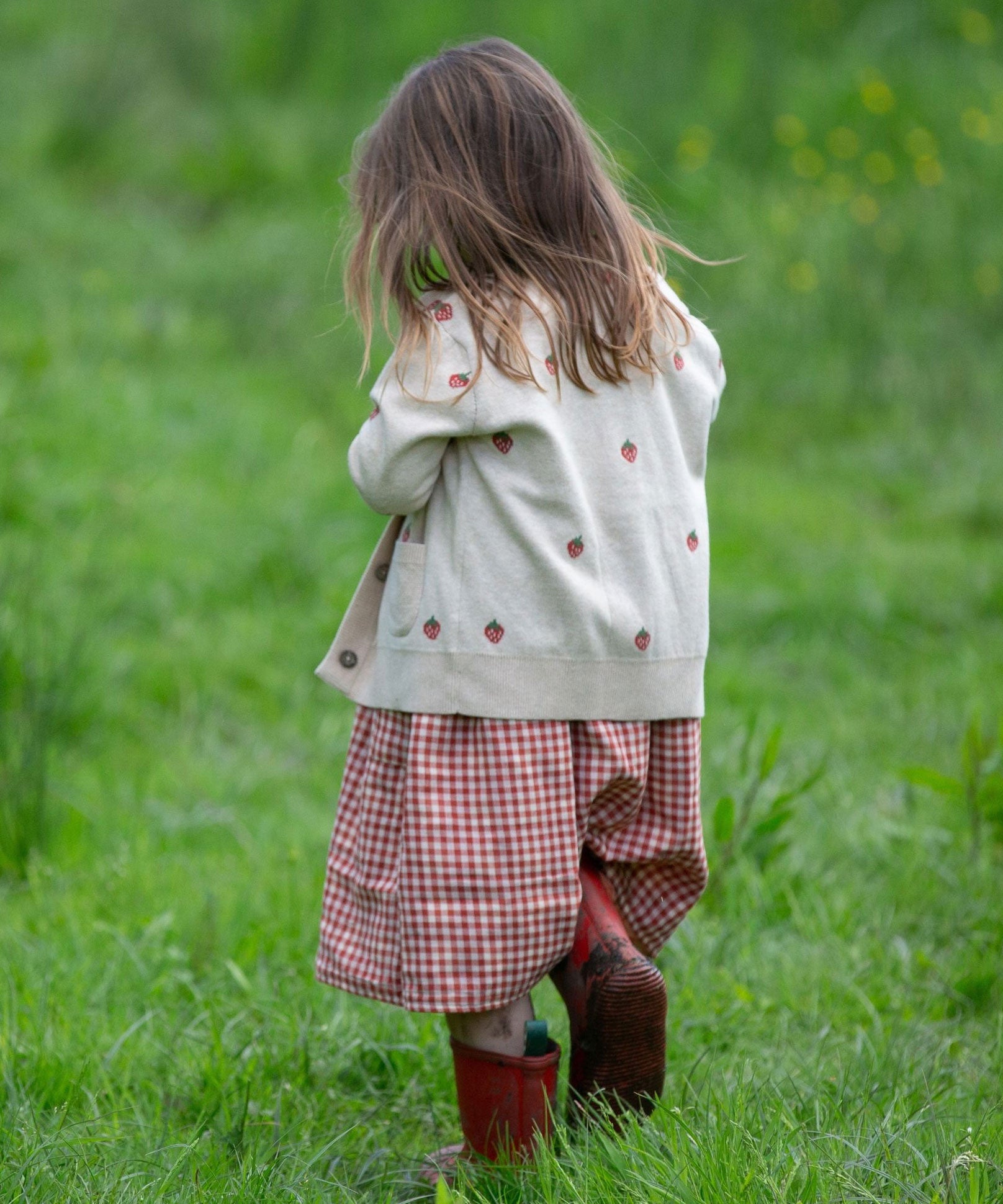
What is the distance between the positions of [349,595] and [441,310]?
2824 mm

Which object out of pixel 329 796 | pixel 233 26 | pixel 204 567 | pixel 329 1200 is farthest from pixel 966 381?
pixel 233 26

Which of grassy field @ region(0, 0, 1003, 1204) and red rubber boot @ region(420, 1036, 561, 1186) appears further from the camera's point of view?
grassy field @ region(0, 0, 1003, 1204)

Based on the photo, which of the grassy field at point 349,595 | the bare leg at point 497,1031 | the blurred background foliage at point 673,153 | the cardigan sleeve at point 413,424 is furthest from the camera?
the blurred background foliage at point 673,153

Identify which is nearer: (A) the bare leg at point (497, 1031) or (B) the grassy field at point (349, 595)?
(A) the bare leg at point (497, 1031)

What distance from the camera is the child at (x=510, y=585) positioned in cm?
191

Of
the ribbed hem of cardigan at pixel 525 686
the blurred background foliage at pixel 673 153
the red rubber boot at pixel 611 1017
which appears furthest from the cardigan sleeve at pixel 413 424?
the blurred background foliage at pixel 673 153

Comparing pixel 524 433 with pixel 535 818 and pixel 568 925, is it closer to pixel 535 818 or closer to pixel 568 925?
pixel 535 818

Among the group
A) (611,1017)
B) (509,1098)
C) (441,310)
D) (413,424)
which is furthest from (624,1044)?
(441,310)

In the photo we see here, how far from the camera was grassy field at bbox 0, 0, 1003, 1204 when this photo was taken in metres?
2.13

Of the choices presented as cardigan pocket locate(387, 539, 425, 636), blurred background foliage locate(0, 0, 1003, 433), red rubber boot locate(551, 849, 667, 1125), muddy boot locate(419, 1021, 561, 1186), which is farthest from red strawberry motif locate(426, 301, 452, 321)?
blurred background foliage locate(0, 0, 1003, 433)

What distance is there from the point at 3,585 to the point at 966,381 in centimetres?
458

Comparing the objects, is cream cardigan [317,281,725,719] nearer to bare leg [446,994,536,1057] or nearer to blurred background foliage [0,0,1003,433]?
bare leg [446,994,536,1057]

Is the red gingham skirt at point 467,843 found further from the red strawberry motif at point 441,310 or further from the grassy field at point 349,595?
the red strawberry motif at point 441,310

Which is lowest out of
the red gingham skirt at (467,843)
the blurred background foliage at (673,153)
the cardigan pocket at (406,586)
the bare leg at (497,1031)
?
the bare leg at (497,1031)
